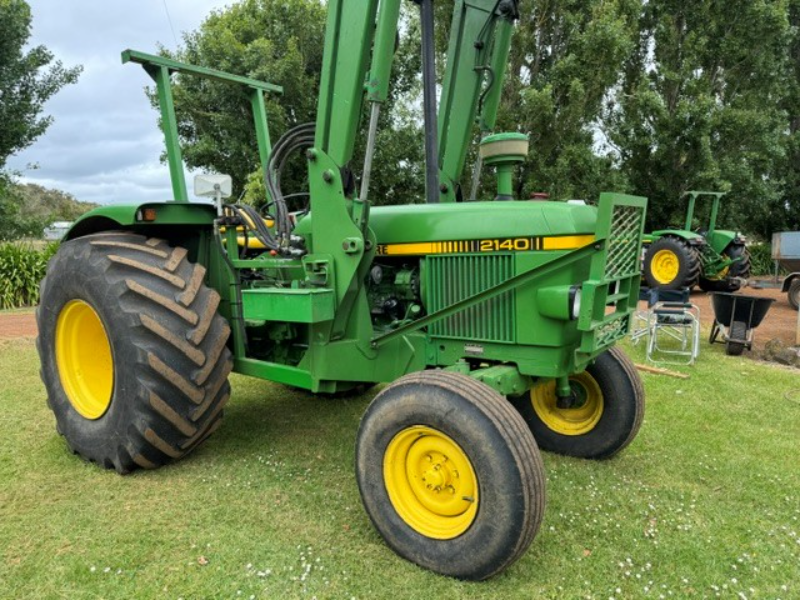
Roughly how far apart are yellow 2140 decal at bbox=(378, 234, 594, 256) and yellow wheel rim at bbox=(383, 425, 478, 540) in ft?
3.07

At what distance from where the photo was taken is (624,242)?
2.67 m

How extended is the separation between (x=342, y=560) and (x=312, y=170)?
5.98 ft

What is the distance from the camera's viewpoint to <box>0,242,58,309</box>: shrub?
392 inches

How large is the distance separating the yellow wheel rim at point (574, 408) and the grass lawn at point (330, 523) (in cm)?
22

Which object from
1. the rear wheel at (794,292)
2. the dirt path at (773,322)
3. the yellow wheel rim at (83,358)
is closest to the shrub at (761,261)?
the dirt path at (773,322)

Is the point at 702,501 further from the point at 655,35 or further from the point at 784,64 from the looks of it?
the point at 784,64

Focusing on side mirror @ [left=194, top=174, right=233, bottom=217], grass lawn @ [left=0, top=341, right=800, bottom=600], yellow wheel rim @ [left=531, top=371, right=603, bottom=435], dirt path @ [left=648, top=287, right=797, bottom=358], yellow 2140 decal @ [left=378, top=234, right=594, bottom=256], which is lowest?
grass lawn @ [left=0, top=341, right=800, bottom=600]

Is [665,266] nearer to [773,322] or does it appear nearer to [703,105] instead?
[773,322]

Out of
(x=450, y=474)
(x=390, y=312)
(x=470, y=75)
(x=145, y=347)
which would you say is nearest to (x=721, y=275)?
(x=470, y=75)

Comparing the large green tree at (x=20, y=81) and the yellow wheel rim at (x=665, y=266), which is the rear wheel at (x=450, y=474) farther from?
the large green tree at (x=20, y=81)

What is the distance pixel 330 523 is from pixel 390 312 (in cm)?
115

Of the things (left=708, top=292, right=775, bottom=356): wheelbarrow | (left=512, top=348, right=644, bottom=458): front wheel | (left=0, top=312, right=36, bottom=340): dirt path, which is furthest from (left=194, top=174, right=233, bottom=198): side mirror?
(left=708, top=292, right=775, bottom=356): wheelbarrow

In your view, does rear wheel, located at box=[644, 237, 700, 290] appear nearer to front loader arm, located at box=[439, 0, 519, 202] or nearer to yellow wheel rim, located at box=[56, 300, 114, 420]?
front loader arm, located at box=[439, 0, 519, 202]

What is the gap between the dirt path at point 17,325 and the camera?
6.98 metres
